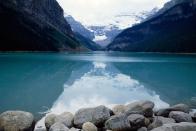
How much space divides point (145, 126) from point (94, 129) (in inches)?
102

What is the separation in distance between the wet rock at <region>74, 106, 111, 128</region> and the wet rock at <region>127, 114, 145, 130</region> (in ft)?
4.99

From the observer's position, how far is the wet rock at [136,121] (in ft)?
55.0

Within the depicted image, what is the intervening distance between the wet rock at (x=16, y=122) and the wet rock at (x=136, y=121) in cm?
479

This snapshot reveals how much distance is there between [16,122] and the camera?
1625cm

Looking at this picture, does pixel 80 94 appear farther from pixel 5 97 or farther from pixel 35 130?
pixel 35 130

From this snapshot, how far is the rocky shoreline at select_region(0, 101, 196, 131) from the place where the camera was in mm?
16453

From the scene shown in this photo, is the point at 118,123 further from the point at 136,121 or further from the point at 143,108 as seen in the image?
the point at 143,108

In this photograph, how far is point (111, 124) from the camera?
16875 mm

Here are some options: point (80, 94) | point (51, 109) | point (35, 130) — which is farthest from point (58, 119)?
point (80, 94)

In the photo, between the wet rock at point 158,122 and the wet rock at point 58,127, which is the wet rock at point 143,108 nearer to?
the wet rock at point 158,122

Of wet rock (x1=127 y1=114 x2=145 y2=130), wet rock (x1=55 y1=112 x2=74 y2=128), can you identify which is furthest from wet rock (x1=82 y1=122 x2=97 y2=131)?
wet rock (x1=127 y1=114 x2=145 y2=130)

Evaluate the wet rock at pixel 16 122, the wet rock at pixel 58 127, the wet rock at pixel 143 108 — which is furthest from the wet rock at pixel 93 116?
the wet rock at pixel 16 122

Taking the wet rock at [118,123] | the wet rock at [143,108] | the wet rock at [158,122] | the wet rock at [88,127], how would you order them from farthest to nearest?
the wet rock at [143,108] → the wet rock at [158,122] → the wet rock at [88,127] → the wet rock at [118,123]

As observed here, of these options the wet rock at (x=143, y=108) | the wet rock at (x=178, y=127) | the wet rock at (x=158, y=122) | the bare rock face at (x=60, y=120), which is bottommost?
the bare rock face at (x=60, y=120)
